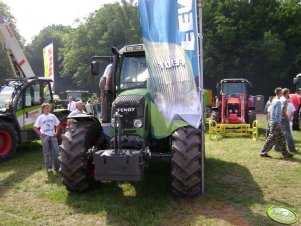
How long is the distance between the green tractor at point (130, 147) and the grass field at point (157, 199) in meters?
0.35

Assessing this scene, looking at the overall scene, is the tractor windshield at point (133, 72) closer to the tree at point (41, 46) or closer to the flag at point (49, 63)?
the flag at point (49, 63)

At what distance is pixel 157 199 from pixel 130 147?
935mm

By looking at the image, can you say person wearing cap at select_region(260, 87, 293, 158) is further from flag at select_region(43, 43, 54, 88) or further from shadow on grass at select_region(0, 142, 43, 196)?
flag at select_region(43, 43, 54, 88)

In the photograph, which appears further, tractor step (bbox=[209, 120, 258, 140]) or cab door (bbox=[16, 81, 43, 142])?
tractor step (bbox=[209, 120, 258, 140])

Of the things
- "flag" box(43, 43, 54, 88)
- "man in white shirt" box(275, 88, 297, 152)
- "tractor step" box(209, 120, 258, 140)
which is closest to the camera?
"man in white shirt" box(275, 88, 297, 152)

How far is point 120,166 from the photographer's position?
16.8 feet

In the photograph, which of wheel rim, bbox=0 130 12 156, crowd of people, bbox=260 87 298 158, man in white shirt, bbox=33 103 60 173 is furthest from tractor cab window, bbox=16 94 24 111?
crowd of people, bbox=260 87 298 158

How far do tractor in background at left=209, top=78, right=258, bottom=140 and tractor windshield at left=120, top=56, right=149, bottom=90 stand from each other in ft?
19.7

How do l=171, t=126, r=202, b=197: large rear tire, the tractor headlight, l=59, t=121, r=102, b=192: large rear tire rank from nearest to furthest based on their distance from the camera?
l=171, t=126, r=202, b=197: large rear tire, l=59, t=121, r=102, b=192: large rear tire, the tractor headlight

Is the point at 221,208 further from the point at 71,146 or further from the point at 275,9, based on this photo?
the point at 275,9

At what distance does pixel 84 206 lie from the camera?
5512 millimetres

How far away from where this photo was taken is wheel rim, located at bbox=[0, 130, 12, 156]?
30.4 feet

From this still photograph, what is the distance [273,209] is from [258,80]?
1157 inches

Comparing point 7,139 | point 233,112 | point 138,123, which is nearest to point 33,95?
point 7,139
